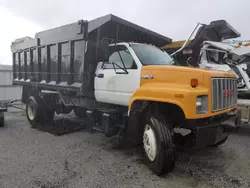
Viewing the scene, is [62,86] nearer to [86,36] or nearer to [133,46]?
[86,36]

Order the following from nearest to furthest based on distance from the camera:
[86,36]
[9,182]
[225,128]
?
[9,182] < [225,128] < [86,36]

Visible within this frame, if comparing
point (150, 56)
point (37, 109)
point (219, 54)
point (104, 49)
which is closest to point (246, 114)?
point (219, 54)

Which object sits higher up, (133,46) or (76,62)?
(133,46)

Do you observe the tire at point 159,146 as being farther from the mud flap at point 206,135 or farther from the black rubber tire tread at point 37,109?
the black rubber tire tread at point 37,109

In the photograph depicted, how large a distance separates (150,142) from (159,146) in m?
0.29

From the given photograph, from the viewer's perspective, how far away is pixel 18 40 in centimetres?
838

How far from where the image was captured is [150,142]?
4031 millimetres

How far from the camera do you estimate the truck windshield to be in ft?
15.7

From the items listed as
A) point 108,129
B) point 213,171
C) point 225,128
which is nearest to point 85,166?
point 108,129

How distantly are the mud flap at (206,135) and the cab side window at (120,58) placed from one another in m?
1.81

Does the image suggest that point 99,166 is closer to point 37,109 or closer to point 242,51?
point 37,109

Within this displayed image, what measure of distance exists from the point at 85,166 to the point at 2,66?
1135cm

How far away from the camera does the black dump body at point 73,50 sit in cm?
545

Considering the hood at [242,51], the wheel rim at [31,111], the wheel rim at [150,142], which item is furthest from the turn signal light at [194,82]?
the wheel rim at [31,111]
